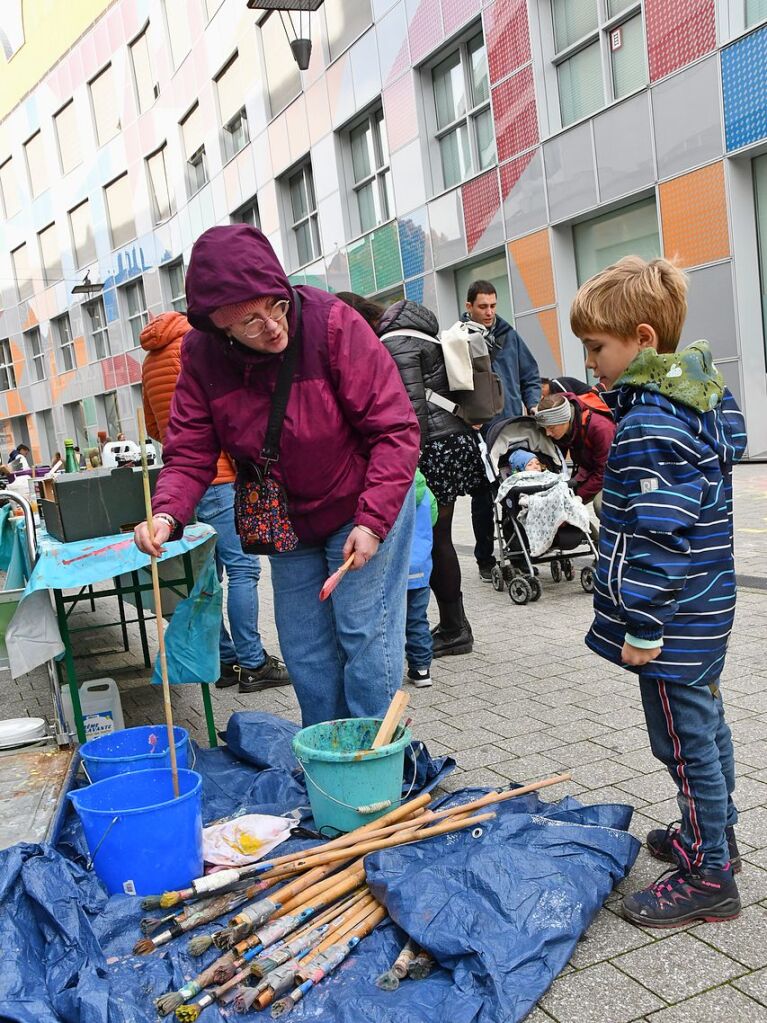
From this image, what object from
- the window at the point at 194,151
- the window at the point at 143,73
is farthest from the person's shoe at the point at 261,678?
the window at the point at 143,73

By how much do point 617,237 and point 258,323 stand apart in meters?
9.78

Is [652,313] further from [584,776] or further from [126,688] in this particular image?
[126,688]

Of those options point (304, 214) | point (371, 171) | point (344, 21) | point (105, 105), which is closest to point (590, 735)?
point (371, 171)

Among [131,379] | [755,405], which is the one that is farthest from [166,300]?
[755,405]

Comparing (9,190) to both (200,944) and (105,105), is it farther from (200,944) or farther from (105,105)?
(200,944)

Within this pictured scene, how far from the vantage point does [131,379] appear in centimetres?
2820

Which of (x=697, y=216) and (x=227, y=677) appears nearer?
(x=227, y=677)

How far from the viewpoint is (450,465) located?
541cm

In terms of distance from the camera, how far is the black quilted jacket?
4773 millimetres

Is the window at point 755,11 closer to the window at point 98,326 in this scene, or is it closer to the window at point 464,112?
the window at point 464,112

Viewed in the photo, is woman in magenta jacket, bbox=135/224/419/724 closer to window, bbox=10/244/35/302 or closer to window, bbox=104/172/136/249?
window, bbox=104/172/136/249

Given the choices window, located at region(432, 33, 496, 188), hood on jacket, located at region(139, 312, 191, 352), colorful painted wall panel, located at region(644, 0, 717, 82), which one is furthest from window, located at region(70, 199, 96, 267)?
hood on jacket, located at region(139, 312, 191, 352)

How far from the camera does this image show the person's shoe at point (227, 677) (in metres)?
5.10

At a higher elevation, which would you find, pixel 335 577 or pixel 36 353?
pixel 36 353
